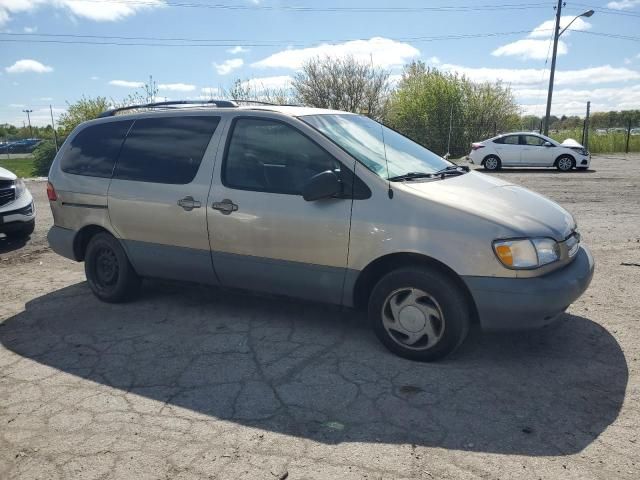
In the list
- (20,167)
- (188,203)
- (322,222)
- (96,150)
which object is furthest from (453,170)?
(20,167)

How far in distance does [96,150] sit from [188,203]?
4.56ft

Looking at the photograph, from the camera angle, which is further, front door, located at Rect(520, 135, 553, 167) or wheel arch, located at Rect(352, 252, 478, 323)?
front door, located at Rect(520, 135, 553, 167)

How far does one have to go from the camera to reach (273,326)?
14.5 feet

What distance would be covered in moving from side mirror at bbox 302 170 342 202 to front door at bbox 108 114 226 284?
41.0 inches

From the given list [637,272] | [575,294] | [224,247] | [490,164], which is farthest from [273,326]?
[490,164]

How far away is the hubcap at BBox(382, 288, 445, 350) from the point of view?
3.61 meters

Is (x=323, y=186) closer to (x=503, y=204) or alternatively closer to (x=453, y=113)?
(x=503, y=204)

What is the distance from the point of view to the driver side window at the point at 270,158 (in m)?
3.95

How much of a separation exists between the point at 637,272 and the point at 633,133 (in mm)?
25916

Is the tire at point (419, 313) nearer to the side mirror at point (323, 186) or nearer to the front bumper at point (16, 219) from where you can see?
the side mirror at point (323, 186)

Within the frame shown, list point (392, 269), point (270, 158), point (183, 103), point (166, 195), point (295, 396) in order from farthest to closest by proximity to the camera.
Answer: point (183, 103) < point (166, 195) < point (270, 158) < point (392, 269) < point (295, 396)

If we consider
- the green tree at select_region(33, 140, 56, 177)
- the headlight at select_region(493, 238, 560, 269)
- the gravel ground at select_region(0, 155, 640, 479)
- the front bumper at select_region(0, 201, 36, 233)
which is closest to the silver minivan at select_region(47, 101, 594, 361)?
the headlight at select_region(493, 238, 560, 269)

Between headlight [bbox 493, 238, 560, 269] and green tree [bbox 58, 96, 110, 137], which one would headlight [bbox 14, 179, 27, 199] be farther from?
green tree [bbox 58, 96, 110, 137]

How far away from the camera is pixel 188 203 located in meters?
Result: 4.38
